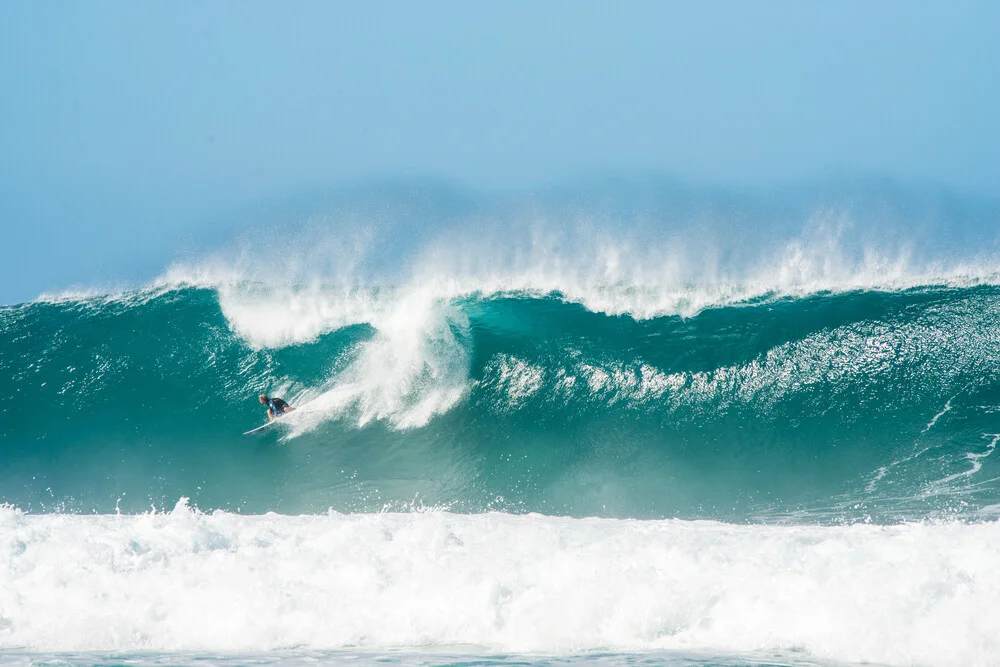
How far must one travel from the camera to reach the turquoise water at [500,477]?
4.99 meters

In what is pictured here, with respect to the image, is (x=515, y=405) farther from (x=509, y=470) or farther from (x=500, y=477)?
(x=500, y=477)

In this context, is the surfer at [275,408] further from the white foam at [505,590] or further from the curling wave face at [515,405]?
the white foam at [505,590]

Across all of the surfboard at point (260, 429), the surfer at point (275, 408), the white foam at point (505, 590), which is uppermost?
the white foam at point (505, 590)

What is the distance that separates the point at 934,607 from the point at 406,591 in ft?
10.5

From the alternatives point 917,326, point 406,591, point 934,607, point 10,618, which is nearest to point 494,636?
point 406,591

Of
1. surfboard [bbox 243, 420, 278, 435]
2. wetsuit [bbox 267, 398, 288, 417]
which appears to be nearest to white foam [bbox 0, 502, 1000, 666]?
surfboard [bbox 243, 420, 278, 435]

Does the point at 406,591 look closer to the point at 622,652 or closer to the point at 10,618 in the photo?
the point at 622,652

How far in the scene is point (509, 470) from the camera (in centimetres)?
950

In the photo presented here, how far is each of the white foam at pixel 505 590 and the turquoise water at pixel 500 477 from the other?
0.02m

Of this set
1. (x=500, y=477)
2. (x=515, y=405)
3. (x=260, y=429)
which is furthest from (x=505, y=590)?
(x=260, y=429)

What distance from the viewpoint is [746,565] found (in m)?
5.40

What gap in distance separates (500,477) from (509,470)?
150 millimetres

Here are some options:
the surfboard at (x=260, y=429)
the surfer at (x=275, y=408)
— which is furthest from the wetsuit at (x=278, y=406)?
the surfboard at (x=260, y=429)

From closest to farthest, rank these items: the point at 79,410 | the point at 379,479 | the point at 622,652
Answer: the point at 622,652, the point at 379,479, the point at 79,410
